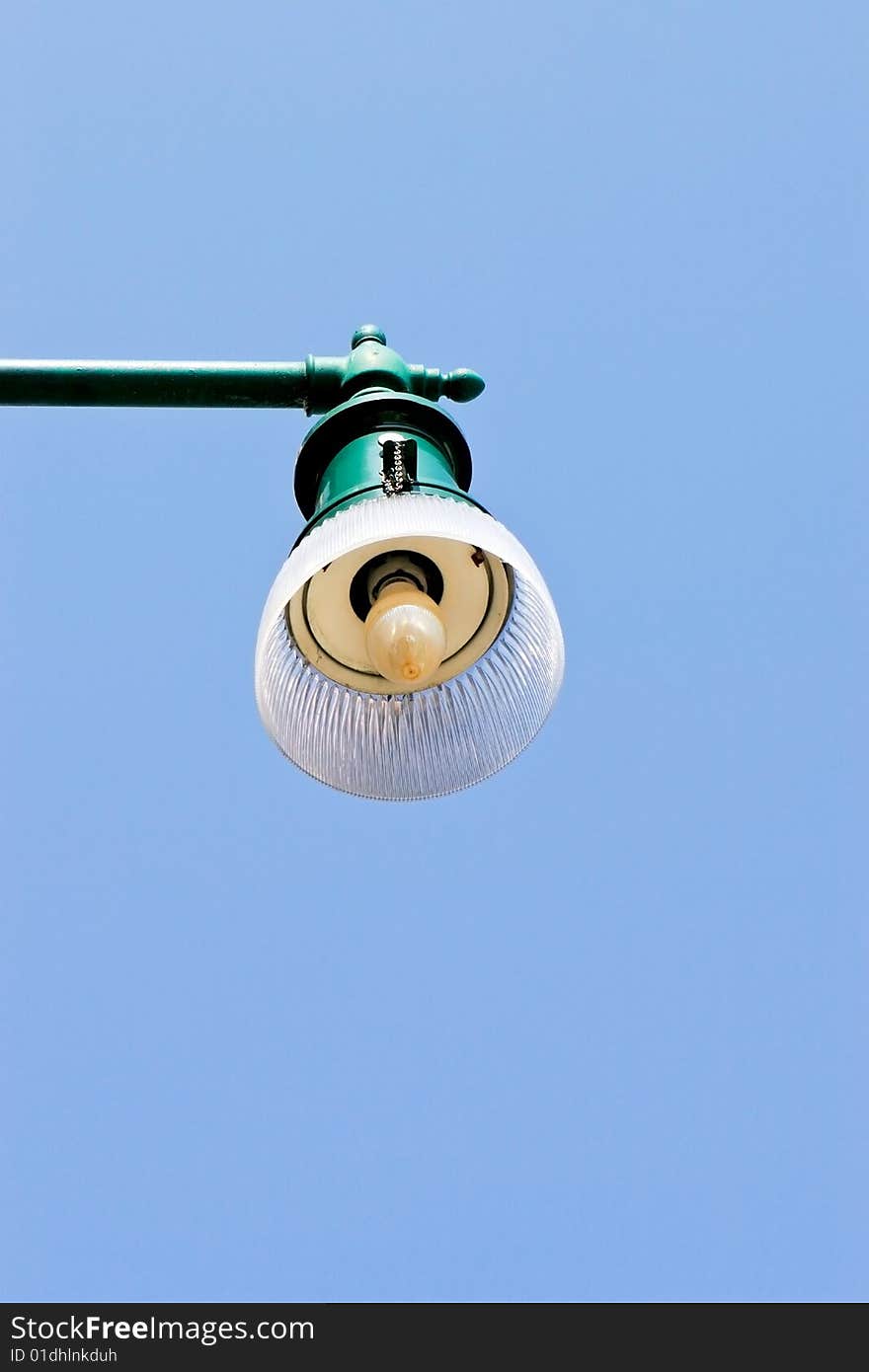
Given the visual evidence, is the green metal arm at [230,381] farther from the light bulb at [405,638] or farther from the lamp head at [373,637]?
the light bulb at [405,638]

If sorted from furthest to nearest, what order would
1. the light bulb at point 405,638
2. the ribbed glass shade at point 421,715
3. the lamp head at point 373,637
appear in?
the ribbed glass shade at point 421,715, the lamp head at point 373,637, the light bulb at point 405,638

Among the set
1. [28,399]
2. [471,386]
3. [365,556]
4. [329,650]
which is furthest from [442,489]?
[28,399]

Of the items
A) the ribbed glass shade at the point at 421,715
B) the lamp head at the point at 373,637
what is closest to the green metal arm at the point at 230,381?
the lamp head at the point at 373,637

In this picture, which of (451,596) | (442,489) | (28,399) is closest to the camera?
(442,489)

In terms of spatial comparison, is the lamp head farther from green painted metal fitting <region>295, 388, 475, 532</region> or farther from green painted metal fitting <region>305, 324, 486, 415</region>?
green painted metal fitting <region>305, 324, 486, 415</region>

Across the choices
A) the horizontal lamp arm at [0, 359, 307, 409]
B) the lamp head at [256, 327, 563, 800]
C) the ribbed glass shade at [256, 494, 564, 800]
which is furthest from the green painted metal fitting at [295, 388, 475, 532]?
the horizontal lamp arm at [0, 359, 307, 409]

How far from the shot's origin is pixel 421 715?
2402mm

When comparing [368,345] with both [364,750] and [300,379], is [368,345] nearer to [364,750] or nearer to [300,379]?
[300,379]

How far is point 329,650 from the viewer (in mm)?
2350

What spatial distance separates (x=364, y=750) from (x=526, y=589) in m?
0.43

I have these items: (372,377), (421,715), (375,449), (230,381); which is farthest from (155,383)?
(421,715)

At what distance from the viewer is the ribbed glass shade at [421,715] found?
2.27 metres

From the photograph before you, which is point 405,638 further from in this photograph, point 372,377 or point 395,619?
point 372,377

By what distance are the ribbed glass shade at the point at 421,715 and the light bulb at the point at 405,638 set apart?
0.14 meters
